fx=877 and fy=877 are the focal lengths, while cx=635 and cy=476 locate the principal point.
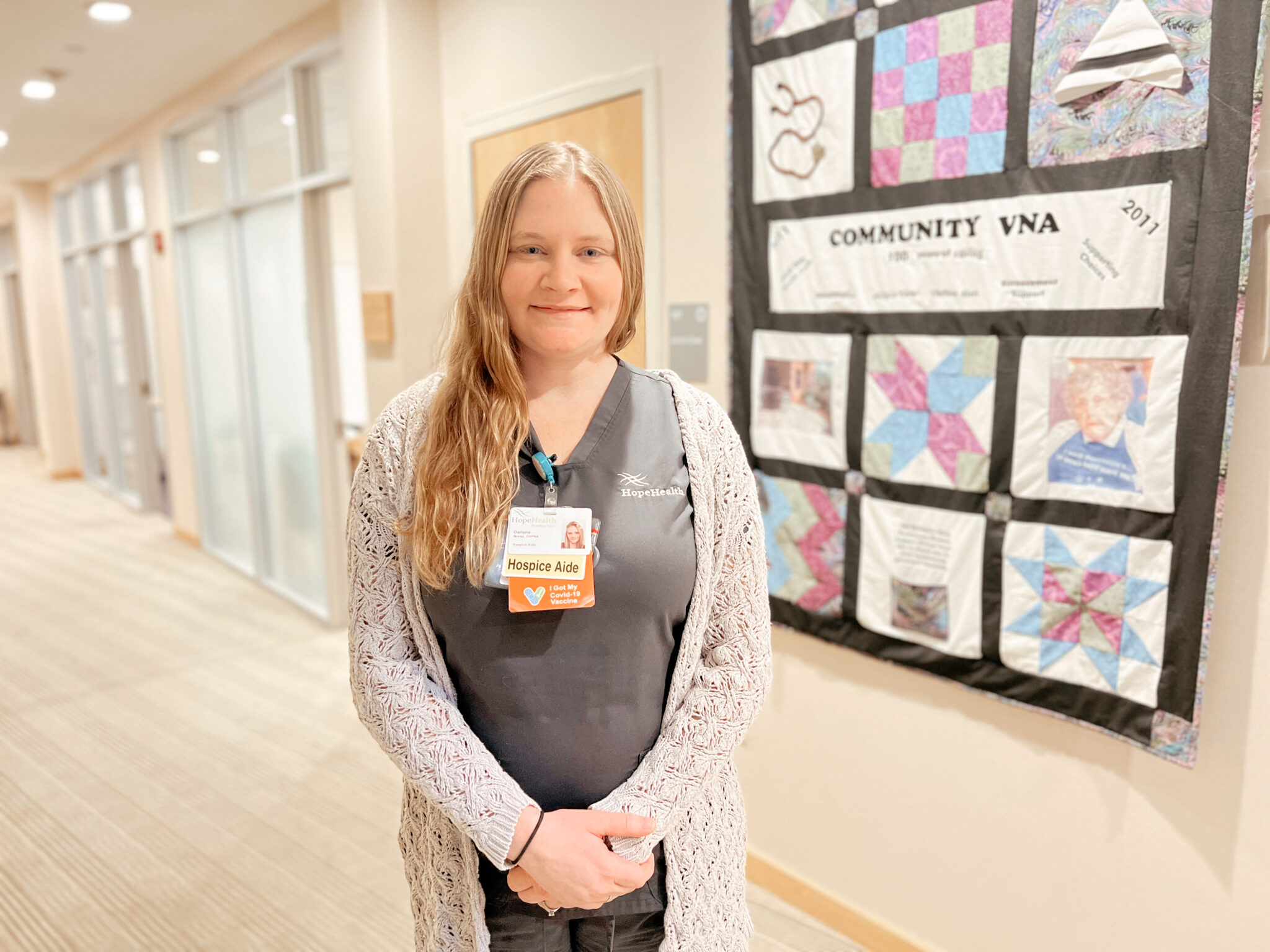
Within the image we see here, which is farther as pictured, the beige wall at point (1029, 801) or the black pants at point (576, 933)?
the beige wall at point (1029, 801)

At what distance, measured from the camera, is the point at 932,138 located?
5.68 ft

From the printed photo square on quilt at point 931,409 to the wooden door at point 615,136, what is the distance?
0.65m

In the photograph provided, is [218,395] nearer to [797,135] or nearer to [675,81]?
[675,81]

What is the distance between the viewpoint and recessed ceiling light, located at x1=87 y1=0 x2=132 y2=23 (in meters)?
3.58

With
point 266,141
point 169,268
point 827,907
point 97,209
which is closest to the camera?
point 827,907

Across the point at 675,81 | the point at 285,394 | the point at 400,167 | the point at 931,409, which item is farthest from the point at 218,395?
the point at 931,409

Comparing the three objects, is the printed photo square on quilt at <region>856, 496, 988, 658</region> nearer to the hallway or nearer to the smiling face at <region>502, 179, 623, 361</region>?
the hallway

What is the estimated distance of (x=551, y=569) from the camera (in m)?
1.02

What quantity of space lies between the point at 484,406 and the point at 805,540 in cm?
120

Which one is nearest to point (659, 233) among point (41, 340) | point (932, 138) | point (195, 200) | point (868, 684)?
point (932, 138)

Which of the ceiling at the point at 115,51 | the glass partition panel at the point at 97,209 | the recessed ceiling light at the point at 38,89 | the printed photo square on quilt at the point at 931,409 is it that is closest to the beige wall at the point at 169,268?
the ceiling at the point at 115,51

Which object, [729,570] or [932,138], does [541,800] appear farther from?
[932,138]

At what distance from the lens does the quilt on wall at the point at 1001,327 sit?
1.42m

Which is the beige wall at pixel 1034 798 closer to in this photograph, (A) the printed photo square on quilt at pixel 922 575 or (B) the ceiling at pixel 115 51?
Result: (A) the printed photo square on quilt at pixel 922 575
